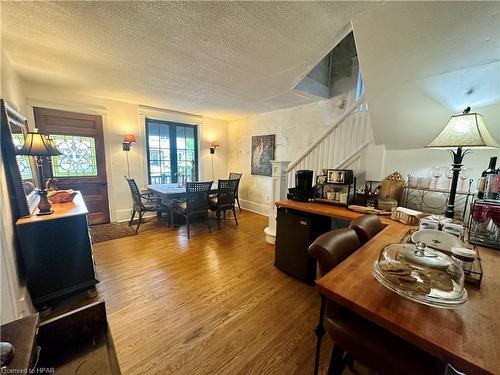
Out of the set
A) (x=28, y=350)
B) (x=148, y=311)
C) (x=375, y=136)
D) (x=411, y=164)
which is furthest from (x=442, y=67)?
(x=148, y=311)

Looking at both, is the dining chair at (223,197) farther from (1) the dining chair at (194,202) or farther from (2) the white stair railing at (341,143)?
(2) the white stair railing at (341,143)

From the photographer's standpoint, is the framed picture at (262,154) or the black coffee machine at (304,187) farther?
the framed picture at (262,154)

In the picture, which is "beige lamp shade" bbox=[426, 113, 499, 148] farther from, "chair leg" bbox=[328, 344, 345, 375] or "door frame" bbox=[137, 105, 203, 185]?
"door frame" bbox=[137, 105, 203, 185]

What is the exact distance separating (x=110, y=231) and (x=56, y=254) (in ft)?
6.39

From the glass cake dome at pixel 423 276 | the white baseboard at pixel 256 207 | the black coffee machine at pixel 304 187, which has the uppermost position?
the black coffee machine at pixel 304 187

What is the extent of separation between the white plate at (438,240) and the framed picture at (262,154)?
3.46 meters

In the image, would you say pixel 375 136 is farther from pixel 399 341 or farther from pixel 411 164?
pixel 399 341

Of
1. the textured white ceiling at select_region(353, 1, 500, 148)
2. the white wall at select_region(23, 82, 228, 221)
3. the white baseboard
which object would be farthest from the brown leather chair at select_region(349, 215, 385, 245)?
the white wall at select_region(23, 82, 228, 221)

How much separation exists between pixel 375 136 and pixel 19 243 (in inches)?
133

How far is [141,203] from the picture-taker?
11.4ft

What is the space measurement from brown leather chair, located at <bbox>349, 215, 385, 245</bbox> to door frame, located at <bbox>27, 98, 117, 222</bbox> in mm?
4300

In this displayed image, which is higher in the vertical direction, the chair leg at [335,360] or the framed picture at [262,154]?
the framed picture at [262,154]

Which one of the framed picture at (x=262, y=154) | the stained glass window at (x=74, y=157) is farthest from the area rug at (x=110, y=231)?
the framed picture at (x=262, y=154)

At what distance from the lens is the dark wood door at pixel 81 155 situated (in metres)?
3.31
